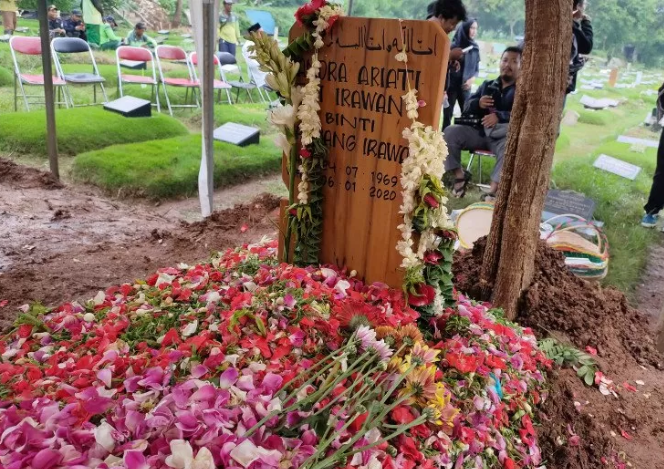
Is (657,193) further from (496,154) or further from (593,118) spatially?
(593,118)

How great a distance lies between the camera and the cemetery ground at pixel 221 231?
7.14 feet

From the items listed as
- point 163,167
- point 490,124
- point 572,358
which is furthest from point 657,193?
point 163,167

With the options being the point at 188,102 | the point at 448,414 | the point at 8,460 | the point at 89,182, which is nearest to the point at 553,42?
the point at 448,414

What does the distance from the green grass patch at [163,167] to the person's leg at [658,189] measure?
4226 mm

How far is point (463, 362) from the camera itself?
1883 mm

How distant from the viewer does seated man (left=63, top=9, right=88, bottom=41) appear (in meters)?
8.98

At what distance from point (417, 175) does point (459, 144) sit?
371 cm

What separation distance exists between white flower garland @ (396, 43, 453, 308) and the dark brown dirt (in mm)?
680

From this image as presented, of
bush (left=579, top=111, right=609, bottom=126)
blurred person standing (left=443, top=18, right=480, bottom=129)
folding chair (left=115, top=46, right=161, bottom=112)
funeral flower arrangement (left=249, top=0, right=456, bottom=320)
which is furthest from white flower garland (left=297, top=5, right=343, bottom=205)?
bush (left=579, top=111, right=609, bottom=126)

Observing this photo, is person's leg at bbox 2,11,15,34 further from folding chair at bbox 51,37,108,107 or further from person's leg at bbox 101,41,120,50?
person's leg at bbox 101,41,120,50

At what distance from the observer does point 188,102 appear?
9211 mm

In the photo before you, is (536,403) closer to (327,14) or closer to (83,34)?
(327,14)

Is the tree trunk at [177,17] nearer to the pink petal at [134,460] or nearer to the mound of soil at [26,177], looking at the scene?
the mound of soil at [26,177]

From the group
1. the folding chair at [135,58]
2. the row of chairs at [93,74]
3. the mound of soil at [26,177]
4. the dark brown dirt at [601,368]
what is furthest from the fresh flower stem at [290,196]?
the folding chair at [135,58]
